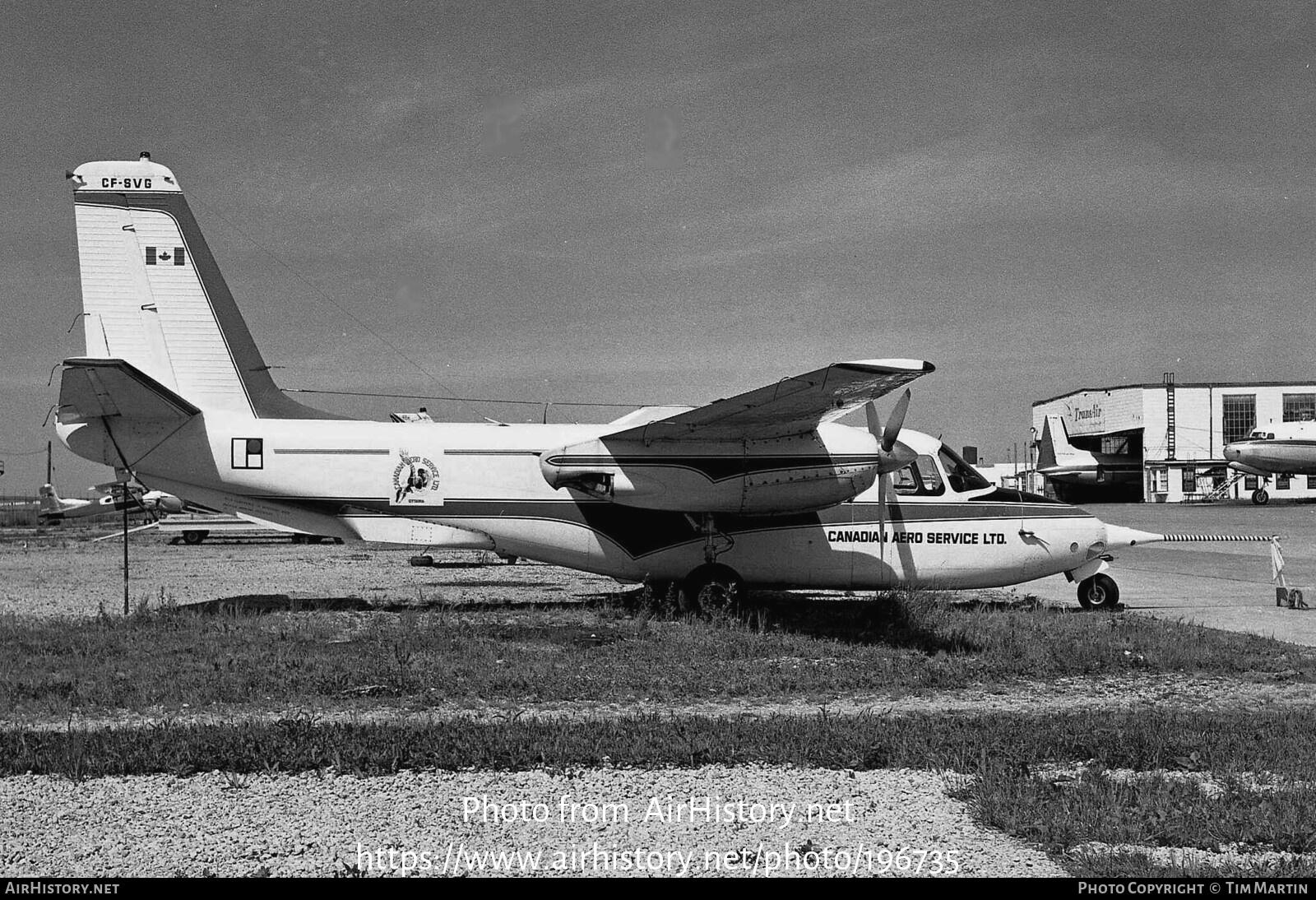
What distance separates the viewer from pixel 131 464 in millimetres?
13359

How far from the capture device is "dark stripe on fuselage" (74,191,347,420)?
1364 centimetres

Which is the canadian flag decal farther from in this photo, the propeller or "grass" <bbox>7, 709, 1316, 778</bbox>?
the propeller

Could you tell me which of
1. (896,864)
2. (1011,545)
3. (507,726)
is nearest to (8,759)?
(507,726)

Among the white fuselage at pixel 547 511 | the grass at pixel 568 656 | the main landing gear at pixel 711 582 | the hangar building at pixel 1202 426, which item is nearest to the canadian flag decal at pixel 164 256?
the white fuselage at pixel 547 511

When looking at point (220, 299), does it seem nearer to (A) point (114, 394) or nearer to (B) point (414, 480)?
(A) point (114, 394)

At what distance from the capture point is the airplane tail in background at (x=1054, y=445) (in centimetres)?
7138

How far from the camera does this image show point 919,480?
14.6 metres

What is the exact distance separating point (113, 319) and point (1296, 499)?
8065cm

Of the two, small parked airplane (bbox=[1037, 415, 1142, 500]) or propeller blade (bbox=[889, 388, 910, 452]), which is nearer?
propeller blade (bbox=[889, 388, 910, 452])

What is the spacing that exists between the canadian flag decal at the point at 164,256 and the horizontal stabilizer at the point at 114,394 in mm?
1774

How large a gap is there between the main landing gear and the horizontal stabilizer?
22.7ft

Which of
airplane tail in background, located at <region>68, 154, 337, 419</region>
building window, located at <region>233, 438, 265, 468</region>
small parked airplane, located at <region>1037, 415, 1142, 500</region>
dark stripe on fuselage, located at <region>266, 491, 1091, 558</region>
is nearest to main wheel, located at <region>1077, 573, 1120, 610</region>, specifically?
dark stripe on fuselage, located at <region>266, 491, 1091, 558</region>

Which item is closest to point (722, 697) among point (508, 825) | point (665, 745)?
point (665, 745)

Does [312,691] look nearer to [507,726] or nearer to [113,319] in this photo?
[507,726]
